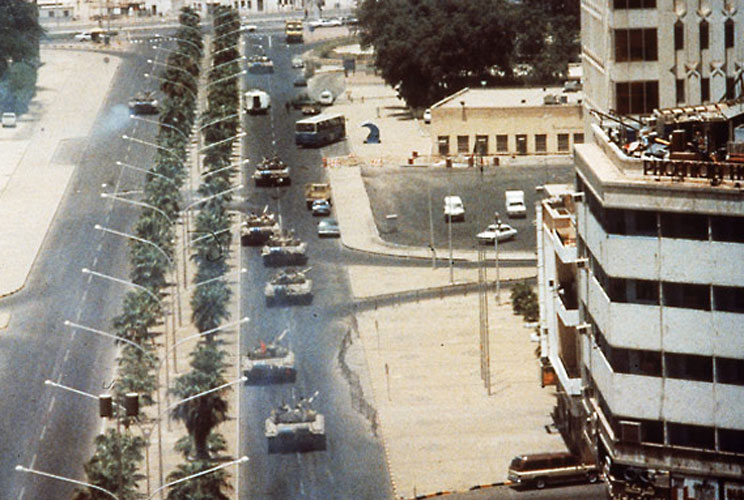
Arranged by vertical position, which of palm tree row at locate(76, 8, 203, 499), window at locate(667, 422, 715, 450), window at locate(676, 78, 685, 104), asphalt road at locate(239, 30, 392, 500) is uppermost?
window at locate(676, 78, 685, 104)

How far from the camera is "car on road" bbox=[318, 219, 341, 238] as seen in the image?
176 meters

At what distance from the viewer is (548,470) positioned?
375ft

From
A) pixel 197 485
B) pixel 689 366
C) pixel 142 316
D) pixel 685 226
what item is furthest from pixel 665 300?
pixel 142 316

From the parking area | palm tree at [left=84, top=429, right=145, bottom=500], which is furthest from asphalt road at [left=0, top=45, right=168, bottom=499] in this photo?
the parking area

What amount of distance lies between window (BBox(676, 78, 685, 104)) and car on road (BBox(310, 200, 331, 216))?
208ft

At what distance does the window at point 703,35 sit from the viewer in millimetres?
121688

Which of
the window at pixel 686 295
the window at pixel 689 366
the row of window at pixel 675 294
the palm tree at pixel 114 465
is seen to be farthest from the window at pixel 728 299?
the palm tree at pixel 114 465

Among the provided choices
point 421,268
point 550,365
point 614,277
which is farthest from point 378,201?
point 614,277

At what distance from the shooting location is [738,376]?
90.7 metres

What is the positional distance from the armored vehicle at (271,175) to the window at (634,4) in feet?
244

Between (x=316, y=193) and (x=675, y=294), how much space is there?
9711 cm

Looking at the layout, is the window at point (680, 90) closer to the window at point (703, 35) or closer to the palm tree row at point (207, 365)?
the window at point (703, 35)

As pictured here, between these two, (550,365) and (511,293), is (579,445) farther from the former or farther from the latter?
(511,293)

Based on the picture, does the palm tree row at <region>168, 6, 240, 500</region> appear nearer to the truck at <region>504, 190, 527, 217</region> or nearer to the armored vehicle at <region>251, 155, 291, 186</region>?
the armored vehicle at <region>251, 155, 291, 186</region>
